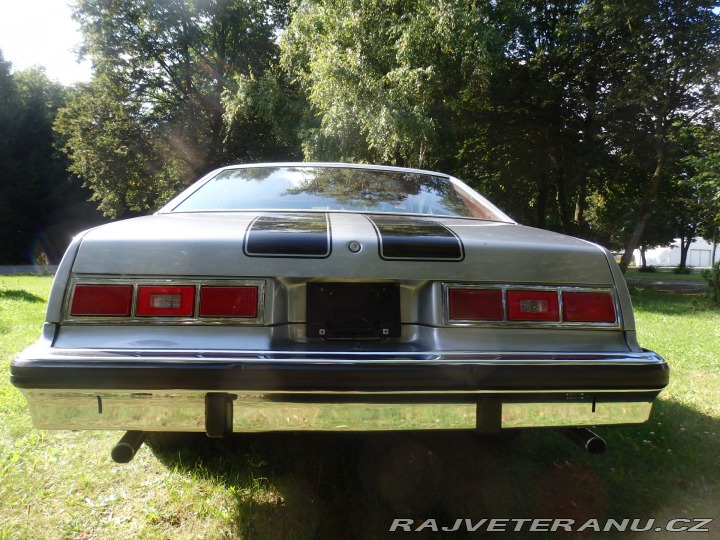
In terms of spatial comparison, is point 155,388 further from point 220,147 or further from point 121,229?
point 220,147

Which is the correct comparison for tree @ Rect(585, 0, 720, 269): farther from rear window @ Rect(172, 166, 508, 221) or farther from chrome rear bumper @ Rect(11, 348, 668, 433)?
chrome rear bumper @ Rect(11, 348, 668, 433)

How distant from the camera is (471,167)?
17547mm

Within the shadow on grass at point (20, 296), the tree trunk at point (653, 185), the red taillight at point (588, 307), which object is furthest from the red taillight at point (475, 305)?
the tree trunk at point (653, 185)

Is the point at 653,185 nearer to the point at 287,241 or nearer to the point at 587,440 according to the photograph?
the point at 587,440

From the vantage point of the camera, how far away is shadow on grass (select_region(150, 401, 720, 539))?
2186 mm

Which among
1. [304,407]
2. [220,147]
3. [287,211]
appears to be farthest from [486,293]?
[220,147]

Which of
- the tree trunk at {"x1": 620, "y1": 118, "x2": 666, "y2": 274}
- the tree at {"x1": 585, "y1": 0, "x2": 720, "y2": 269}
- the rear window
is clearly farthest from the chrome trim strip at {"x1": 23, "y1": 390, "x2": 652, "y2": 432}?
the tree trunk at {"x1": 620, "y1": 118, "x2": 666, "y2": 274}

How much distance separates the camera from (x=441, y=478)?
98.3 inches

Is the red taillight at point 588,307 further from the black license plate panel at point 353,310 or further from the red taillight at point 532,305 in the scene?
the black license plate panel at point 353,310

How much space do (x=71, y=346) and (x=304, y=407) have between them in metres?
0.80

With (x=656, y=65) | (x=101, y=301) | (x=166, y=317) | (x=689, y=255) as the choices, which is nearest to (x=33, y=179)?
(x=656, y=65)

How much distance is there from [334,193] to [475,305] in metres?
1.24

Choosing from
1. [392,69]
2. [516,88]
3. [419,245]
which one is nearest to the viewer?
[419,245]

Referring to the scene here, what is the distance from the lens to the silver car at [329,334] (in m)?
1.64
